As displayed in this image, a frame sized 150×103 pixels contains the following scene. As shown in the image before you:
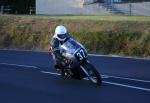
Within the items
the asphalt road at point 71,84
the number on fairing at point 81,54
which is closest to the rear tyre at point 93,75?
the asphalt road at point 71,84

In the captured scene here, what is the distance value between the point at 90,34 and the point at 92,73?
13686 mm

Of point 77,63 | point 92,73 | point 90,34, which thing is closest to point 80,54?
point 77,63

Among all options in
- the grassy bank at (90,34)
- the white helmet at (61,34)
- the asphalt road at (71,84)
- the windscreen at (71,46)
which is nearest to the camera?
the asphalt road at (71,84)

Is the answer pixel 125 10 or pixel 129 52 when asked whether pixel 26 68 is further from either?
pixel 125 10

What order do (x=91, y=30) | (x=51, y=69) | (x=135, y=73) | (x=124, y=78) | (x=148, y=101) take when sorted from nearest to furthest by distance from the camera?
1. (x=148, y=101)
2. (x=124, y=78)
3. (x=135, y=73)
4. (x=51, y=69)
5. (x=91, y=30)

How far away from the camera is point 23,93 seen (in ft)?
46.8

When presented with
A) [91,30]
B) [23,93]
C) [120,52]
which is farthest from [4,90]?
[91,30]

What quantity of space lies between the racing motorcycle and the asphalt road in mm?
217

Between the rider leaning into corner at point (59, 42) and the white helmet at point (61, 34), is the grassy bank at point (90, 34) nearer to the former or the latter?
the rider leaning into corner at point (59, 42)

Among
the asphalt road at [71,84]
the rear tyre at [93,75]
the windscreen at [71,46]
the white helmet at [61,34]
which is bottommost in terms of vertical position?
the asphalt road at [71,84]

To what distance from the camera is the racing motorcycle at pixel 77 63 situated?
613 inches

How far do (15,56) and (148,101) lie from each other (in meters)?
13.4

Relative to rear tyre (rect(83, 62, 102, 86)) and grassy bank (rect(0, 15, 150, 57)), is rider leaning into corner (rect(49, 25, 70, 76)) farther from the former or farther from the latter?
grassy bank (rect(0, 15, 150, 57))

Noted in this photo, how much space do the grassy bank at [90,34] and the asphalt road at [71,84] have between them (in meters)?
4.42
